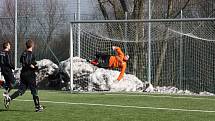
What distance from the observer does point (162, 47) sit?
23359mm

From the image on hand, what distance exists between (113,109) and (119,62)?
9.06 m

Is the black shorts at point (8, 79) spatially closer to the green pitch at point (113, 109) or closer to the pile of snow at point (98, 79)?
the green pitch at point (113, 109)

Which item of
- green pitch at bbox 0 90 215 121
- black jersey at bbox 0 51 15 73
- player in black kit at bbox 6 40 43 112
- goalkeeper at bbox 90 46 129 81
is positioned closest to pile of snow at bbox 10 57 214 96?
goalkeeper at bbox 90 46 129 81

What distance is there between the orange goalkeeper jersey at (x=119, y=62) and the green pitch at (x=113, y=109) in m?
4.32

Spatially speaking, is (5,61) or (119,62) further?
(119,62)

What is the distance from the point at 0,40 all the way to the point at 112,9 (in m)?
6.79

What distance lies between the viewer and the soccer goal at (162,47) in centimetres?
2227

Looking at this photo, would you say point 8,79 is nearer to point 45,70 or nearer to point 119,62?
point 119,62

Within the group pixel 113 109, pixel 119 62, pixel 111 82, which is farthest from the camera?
pixel 119 62

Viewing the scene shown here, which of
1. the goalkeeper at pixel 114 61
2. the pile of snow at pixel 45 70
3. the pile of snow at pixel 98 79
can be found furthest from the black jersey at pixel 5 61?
the pile of snow at pixel 45 70

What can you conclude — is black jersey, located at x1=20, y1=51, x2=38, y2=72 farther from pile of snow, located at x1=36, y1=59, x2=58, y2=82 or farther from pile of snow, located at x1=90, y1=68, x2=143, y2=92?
pile of snow, located at x1=36, y1=59, x2=58, y2=82

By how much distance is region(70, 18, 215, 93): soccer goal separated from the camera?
73.0 feet

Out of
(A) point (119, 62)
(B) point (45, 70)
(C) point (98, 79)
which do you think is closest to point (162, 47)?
(A) point (119, 62)

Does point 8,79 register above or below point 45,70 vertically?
above
